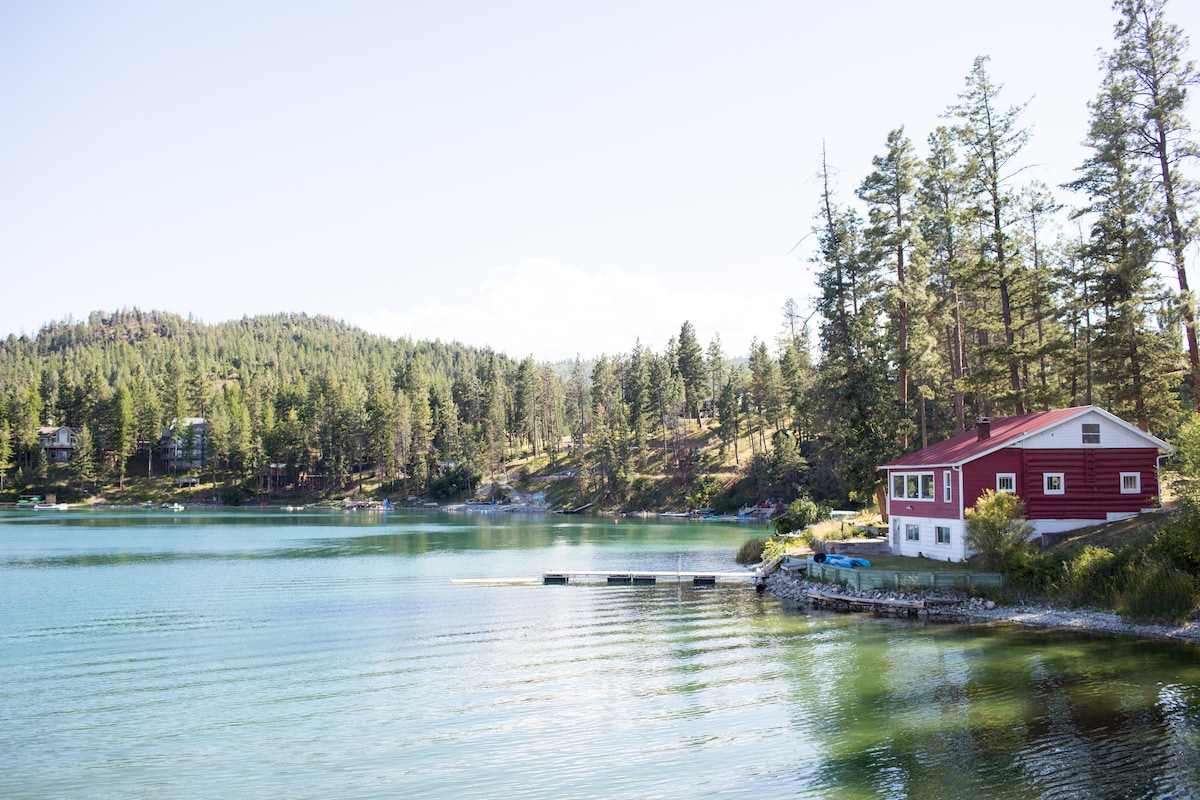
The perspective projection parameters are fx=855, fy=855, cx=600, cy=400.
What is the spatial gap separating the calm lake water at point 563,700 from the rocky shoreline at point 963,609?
1.25 meters

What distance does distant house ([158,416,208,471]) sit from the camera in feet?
462

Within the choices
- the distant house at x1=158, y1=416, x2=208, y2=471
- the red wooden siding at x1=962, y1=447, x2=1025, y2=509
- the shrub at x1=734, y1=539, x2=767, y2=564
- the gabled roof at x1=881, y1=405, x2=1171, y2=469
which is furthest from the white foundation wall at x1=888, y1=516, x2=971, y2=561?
the distant house at x1=158, y1=416, x2=208, y2=471

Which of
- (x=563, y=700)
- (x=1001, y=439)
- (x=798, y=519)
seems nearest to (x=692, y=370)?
(x=798, y=519)

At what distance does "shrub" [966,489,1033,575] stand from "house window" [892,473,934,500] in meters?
4.97

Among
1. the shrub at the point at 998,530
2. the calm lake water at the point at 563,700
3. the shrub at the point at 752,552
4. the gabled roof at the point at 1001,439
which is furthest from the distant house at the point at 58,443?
the shrub at the point at 998,530

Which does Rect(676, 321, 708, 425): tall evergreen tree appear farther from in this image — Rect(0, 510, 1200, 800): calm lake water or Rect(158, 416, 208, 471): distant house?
Rect(0, 510, 1200, 800): calm lake water

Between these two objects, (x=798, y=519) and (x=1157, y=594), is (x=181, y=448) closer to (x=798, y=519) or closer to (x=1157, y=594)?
(x=798, y=519)

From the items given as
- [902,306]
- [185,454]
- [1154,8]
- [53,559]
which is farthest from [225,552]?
[185,454]

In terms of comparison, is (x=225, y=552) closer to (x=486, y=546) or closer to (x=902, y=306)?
(x=486, y=546)

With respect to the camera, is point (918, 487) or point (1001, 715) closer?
point (1001, 715)

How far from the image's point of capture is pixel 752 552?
5241cm

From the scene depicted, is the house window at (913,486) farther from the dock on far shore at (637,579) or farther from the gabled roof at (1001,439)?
the dock on far shore at (637,579)

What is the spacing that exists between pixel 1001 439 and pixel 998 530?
15.4 ft

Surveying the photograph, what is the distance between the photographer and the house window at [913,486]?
3706 cm
